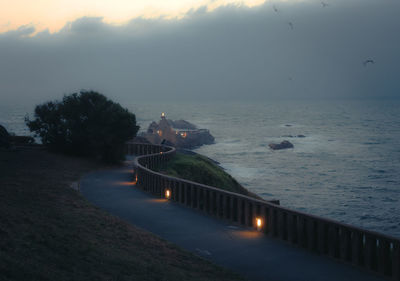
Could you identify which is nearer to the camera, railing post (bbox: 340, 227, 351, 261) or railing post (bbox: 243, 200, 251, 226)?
railing post (bbox: 340, 227, 351, 261)

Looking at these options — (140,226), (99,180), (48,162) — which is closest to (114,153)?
(48,162)

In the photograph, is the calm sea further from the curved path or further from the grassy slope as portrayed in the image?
the grassy slope

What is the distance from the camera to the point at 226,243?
38.0 feet

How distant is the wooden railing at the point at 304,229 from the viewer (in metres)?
9.31

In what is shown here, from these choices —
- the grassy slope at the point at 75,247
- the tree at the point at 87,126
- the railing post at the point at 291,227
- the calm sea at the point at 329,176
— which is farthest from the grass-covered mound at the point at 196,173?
the railing post at the point at 291,227

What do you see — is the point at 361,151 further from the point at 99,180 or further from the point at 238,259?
the point at 238,259

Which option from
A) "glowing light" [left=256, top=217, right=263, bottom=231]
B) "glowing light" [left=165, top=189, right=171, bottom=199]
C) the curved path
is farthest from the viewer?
"glowing light" [left=165, top=189, right=171, bottom=199]

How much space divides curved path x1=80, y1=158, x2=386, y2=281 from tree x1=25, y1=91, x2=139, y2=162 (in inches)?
496

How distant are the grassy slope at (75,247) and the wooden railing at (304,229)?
112 inches

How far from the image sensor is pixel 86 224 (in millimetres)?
11961

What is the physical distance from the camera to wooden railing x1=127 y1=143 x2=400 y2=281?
931 cm

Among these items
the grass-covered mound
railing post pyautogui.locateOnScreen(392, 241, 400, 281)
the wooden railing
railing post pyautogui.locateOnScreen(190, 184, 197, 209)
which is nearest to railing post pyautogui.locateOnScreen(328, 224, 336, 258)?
the wooden railing

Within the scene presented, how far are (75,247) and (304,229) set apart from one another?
5893mm

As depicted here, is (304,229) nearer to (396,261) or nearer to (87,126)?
(396,261)
